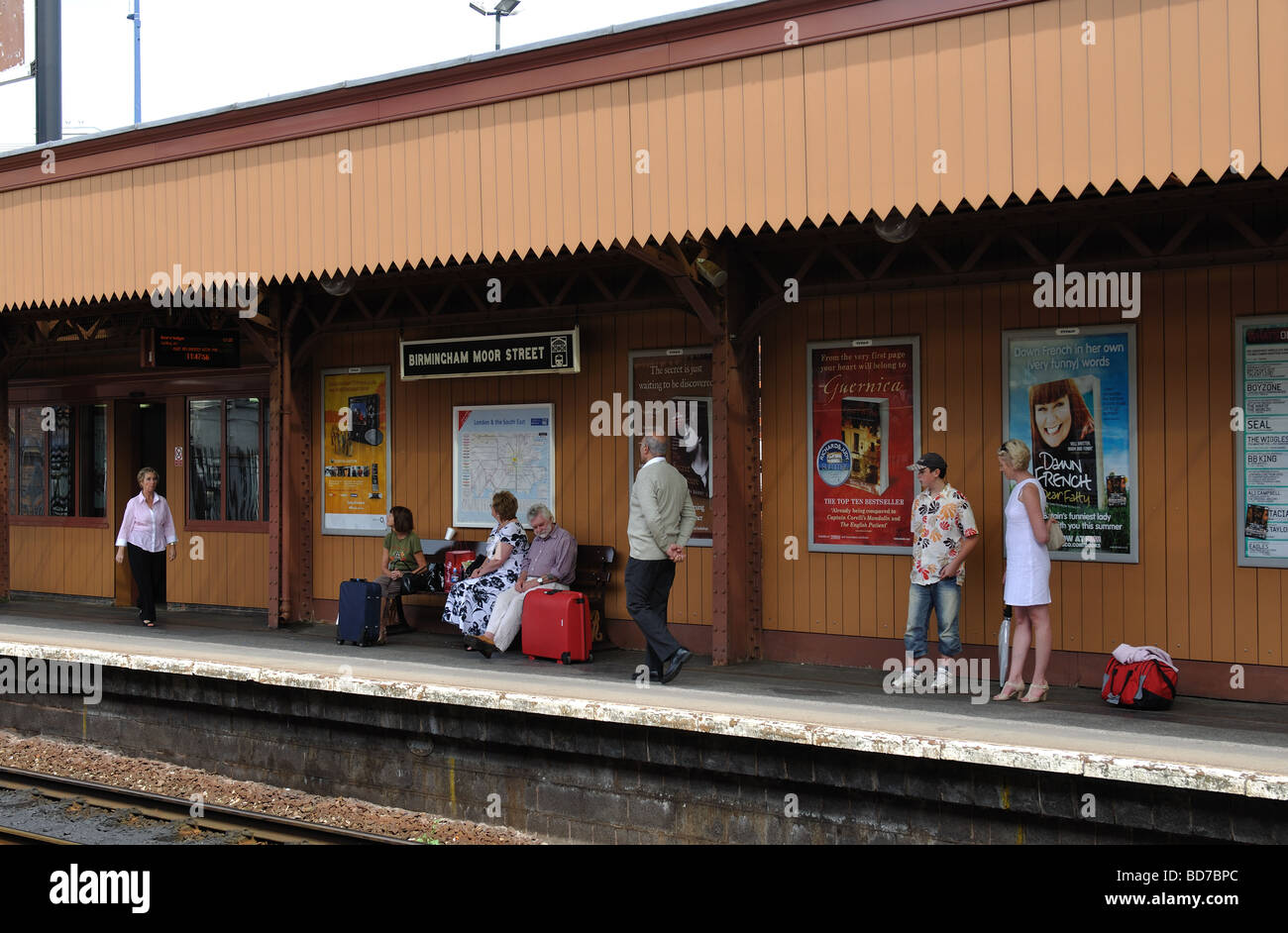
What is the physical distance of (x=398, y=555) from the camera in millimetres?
10602

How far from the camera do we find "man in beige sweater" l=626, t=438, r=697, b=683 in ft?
25.5

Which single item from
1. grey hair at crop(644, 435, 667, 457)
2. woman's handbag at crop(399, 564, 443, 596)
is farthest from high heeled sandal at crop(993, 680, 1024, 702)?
woman's handbag at crop(399, 564, 443, 596)

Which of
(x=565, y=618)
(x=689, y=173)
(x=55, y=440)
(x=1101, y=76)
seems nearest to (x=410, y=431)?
(x=565, y=618)

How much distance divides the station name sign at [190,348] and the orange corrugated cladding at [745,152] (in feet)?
4.54

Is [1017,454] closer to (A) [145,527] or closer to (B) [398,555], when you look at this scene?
(B) [398,555]

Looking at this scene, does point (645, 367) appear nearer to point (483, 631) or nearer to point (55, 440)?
point (483, 631)

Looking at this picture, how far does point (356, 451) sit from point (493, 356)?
6.80 feet

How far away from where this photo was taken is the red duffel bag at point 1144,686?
696cm

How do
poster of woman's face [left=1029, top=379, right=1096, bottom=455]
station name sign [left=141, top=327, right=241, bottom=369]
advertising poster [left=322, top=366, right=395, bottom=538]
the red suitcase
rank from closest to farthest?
poster of woman's face [left=1029, top=379, right=1096, bottom=455] → the red suitcase → advertising poster [left=322, top=366, right=395, bottom=538] → station name sign [left=141, top=327, right=241, bottom=369]

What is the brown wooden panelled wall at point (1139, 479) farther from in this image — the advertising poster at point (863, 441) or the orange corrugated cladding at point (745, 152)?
the orange corrugated cladding at point (745, 152)

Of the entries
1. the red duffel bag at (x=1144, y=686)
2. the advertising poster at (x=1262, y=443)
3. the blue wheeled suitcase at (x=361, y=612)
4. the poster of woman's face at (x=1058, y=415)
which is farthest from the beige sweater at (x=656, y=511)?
the advertising poster at (x=1262, y=443)

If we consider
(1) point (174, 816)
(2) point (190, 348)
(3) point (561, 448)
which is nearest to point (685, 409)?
(3) point (561, 448)

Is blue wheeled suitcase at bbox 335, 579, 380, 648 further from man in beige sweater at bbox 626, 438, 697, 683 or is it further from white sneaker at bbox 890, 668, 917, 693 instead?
white sneaker at bbox 890, 668, 917, 693

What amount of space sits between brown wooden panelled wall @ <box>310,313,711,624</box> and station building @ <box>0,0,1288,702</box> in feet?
0.10
